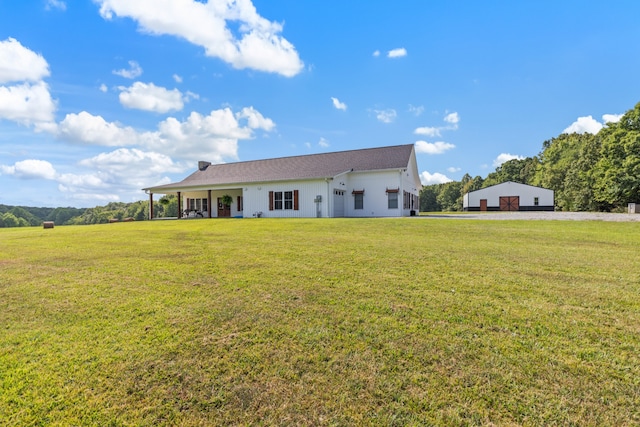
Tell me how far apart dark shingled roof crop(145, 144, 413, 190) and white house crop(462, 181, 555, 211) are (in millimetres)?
23862

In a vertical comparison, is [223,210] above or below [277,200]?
below

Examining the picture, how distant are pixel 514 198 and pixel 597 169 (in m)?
8.55

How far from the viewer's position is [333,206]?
2034 centimetres

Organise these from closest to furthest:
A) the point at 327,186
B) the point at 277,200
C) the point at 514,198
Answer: the point at 327,186, the point at 277,200, the point at 514,198

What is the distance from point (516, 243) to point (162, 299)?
872 cm

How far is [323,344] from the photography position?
9.65 ft

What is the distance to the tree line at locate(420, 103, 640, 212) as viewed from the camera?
27.0 metres

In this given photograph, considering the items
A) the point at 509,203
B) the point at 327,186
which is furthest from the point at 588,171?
the point at 327,186

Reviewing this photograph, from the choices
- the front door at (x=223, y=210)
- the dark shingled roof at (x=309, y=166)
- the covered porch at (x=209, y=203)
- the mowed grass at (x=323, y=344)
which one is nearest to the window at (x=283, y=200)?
the dark shingled roof at (x=309, y=166)

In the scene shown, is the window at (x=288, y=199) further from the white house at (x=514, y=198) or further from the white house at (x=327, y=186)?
the white house at (x=514, y=198)

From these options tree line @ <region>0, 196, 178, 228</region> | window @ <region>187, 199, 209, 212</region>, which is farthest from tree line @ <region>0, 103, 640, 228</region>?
window @ <region>187, 199, 209, 212</region>

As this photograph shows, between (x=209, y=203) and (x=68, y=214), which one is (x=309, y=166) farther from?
(x=68, y=214)

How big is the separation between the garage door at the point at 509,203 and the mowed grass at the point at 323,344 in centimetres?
3821

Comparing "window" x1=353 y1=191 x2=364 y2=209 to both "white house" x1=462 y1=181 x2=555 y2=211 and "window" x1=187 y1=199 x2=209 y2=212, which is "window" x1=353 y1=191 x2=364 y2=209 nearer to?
"window" x1=187 y1=199 x2=209 y2=212
